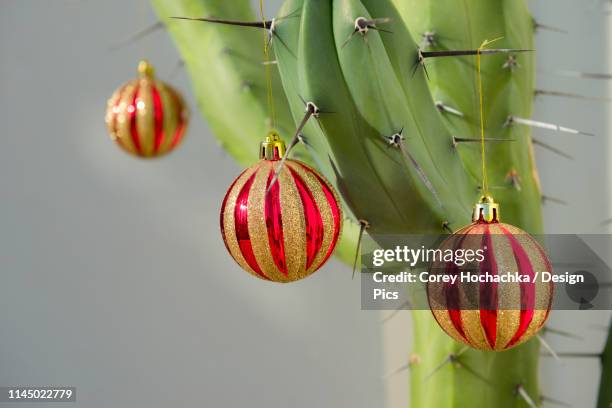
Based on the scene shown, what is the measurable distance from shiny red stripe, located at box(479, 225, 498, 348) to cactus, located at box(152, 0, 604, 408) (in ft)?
0.21

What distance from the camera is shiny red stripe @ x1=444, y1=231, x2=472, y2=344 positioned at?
62 cm

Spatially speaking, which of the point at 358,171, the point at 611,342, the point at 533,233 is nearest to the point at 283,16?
the point at 358,171

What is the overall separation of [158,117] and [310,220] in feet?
2.31

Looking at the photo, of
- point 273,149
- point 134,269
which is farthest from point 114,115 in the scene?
point 273,149

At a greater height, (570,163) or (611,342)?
(570,163)

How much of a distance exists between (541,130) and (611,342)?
74cm

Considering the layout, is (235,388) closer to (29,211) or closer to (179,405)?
(179,405)

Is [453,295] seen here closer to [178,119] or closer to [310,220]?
[310,220]

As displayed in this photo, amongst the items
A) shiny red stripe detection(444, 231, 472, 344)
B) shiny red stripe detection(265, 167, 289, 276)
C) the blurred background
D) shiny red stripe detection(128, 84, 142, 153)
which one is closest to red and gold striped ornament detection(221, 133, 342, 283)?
shiny red stripe detection(265, 167, 289, 276)

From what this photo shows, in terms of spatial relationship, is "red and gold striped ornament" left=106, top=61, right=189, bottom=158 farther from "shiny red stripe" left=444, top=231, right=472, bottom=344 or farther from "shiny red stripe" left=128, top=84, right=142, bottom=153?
"shiny red stripe" left=444, top=231, right=472, bottom=344

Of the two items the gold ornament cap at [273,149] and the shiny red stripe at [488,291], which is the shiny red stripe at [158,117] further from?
the shiny red stripe at [488,291]

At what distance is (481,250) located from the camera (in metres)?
0.61

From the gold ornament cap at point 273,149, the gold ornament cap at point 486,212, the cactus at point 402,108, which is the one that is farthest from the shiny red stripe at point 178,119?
the gold ornament cap at point 486,212

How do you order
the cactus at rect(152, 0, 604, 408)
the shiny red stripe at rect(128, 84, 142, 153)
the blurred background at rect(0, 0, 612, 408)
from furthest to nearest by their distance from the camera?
the blurred background at rect(0, 0, 612, 408) < the shiny red stripe at rect(128, 84, 142, 153) < the cactus at rect(152, 0, 604, 408)
